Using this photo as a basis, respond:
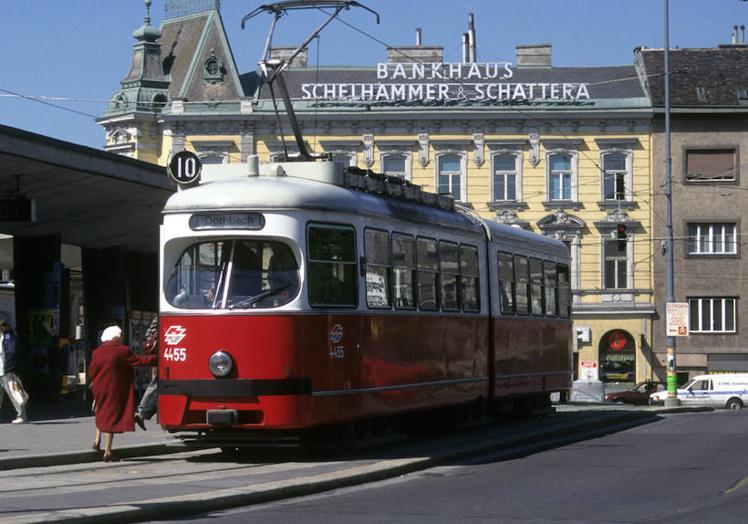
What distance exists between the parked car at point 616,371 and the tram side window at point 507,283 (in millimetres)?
40719

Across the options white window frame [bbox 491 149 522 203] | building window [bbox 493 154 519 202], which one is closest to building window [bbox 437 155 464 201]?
white window frame [bbox 491 149 522 203]

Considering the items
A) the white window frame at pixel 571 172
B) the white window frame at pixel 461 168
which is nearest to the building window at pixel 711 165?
the white window frame at pixel 571 172

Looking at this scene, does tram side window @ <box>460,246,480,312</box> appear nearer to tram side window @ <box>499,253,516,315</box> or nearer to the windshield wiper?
tram side window @ <box>499,253,516,315</box>

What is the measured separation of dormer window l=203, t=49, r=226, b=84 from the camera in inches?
2719

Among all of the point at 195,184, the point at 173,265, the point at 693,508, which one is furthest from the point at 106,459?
the point at 693,508

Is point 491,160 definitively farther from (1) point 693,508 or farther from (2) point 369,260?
(1) point 693,508

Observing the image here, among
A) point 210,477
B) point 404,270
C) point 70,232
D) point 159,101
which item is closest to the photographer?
point 210,477

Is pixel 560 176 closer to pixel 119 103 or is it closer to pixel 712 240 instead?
pixel 712 240

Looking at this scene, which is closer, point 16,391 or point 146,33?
point 16,391

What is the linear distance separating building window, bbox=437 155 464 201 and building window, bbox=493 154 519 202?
4.76ft

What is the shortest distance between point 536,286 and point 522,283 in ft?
3.31

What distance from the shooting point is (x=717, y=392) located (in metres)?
57.4

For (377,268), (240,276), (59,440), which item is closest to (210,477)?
(240,276)

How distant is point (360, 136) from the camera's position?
66.1 m
